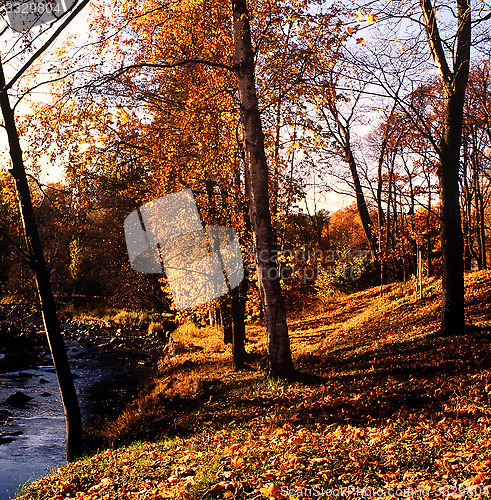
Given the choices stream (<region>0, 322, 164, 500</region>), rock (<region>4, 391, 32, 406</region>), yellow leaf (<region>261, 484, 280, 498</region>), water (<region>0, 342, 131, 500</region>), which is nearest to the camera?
yellow leaf (<region>261, 484, 280, 498</region>)

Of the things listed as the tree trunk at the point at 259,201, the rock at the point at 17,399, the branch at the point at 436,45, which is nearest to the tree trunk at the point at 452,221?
the branch at the point at 436,45

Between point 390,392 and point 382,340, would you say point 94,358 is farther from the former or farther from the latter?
point 390,392

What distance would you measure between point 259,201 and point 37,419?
8.02 metres

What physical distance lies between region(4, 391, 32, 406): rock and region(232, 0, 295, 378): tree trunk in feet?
26.1

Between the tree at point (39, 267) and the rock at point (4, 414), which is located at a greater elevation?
the tree at point (39, 267)

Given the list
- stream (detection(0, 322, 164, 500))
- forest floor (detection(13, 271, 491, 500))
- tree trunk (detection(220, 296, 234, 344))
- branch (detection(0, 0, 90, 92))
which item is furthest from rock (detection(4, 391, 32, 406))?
branch (detection(0, 0, 90, 92))

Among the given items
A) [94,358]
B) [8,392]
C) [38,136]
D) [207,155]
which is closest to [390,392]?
[207,155]

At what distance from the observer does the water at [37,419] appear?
25.1ft

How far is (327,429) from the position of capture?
5617 mm

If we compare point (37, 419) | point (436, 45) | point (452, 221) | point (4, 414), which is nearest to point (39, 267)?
point (37, 419)

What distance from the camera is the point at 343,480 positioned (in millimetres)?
3643

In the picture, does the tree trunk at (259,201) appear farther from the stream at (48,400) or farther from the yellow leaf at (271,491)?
the yellow leaf at (271,491)

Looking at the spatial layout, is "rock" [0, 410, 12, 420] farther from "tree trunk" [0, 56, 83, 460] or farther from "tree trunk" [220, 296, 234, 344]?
"tree trunk" [220, 296, 234, 344]

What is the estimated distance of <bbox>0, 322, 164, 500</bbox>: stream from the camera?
26.3 feet
